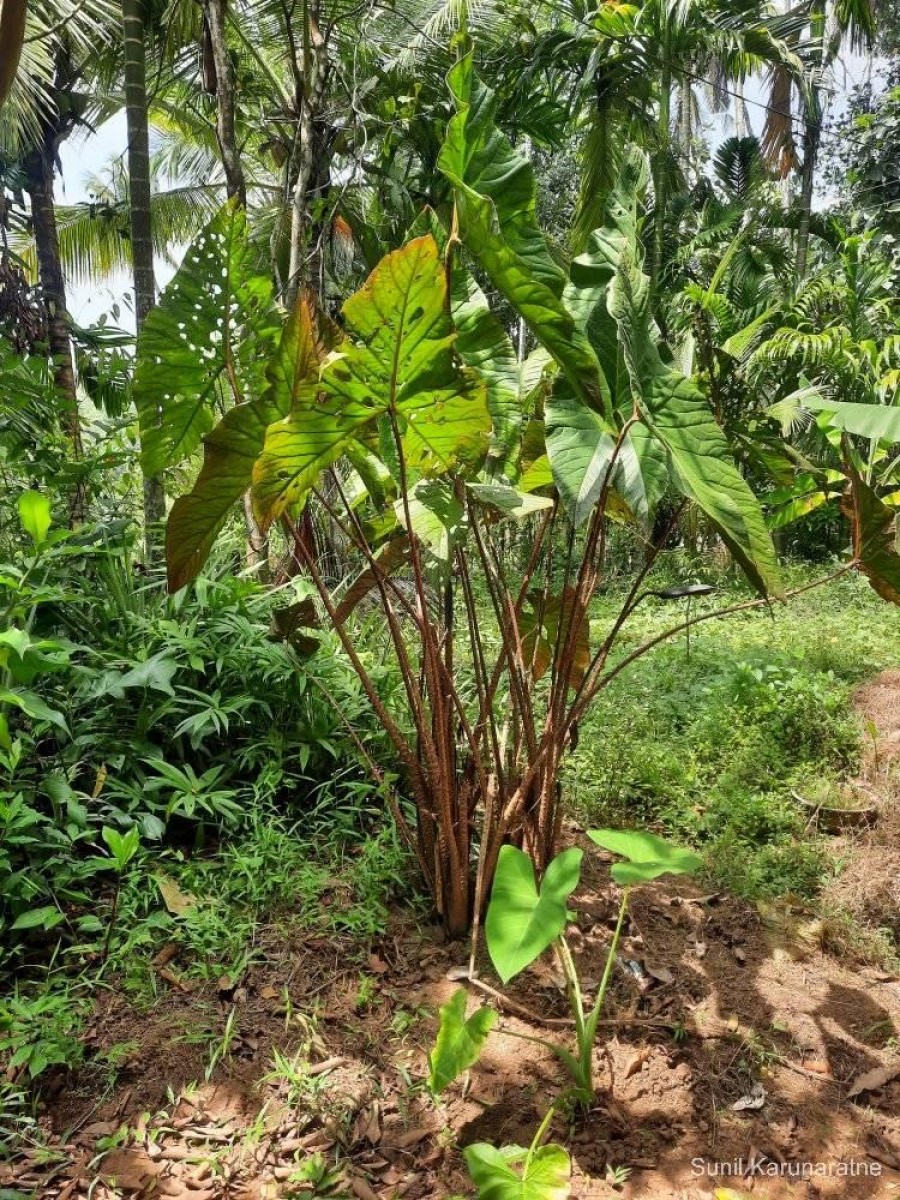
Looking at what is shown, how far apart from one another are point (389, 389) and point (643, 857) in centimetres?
99

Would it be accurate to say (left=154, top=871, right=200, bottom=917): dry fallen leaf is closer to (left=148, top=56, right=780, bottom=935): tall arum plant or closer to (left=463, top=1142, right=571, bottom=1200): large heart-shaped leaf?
(left=148, top=56, right=780, bottom=935): tall arum plant

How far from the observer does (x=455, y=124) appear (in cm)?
150

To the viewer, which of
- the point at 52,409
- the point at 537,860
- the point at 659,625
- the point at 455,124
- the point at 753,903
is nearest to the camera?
the point at 455,124

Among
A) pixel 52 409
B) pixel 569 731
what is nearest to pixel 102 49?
pixel 52 409

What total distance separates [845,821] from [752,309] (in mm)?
5579

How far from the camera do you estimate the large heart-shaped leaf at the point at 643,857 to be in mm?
1282

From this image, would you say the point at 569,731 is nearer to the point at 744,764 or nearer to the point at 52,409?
the point at 744,764

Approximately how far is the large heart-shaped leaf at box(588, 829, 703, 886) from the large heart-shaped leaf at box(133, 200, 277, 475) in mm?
1374

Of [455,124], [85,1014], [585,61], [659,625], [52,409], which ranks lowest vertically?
[659,625]

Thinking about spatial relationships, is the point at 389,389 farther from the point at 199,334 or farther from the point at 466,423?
the point at 199,334

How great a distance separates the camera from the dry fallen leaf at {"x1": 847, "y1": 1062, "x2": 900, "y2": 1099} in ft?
5.12

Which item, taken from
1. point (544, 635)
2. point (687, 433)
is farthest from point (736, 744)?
point (687, 433)

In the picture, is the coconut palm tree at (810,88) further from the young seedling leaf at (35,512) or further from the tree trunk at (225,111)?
the young seedling leaf at (35,512)

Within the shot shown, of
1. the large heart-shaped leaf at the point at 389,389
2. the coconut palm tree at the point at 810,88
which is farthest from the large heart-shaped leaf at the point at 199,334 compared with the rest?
the coconut palm tree at the point at 810,88
